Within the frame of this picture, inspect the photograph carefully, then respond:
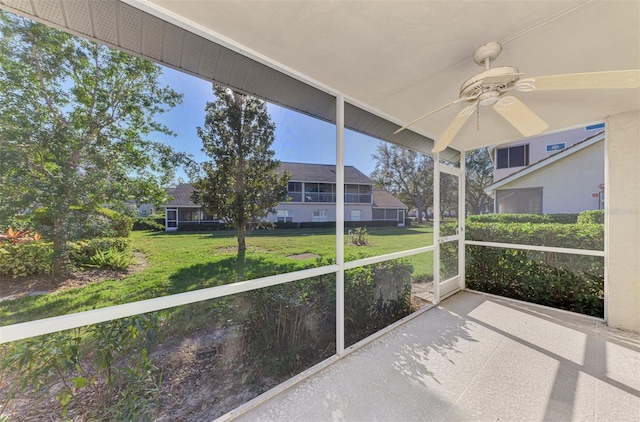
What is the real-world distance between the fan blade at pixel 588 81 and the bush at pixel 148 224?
2.23 m

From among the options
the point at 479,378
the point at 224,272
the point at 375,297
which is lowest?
the point at 479,378

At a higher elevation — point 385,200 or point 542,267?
point 385,200

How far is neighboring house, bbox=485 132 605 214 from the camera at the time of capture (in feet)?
9.86

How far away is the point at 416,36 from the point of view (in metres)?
1.45

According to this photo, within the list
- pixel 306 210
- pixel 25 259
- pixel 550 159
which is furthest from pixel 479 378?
pixel 550 159

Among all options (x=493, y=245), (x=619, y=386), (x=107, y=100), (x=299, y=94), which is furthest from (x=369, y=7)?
(x=493, y=245)

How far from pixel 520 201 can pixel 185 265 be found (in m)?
4.55

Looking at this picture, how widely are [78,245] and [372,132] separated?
2.64m

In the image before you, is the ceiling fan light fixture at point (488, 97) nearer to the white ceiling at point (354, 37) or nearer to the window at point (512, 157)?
the white ceiling at point (354, 37)

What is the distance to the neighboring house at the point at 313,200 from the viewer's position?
148 cm

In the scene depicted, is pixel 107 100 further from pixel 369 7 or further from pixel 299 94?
pixel 369 7

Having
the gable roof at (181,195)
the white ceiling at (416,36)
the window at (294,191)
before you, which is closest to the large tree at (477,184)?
the white ceiling at (416,36)

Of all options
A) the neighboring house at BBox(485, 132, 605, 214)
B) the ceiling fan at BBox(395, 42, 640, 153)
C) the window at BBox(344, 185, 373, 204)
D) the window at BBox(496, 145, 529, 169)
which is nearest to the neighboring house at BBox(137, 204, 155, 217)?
the window at BBox(344, 185, 373, 204)

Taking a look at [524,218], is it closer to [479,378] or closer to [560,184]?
[560,184]
